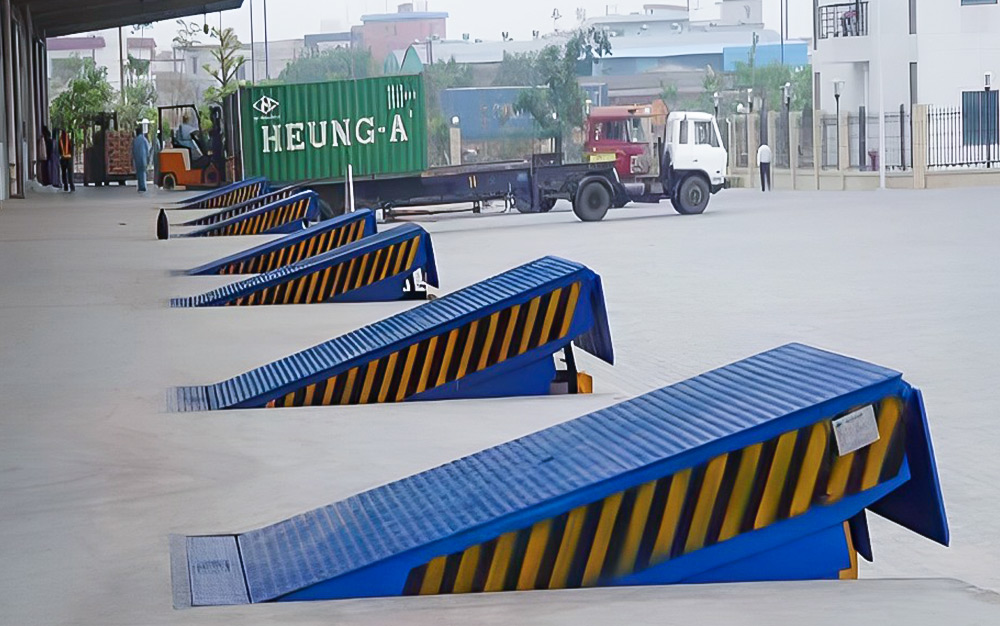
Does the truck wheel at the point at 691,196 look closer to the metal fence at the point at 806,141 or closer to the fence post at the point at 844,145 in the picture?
the fence post at the point at 844,145

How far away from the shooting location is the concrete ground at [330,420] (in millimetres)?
3445

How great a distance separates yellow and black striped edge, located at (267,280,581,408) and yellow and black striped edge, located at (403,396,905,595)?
10.3 feet

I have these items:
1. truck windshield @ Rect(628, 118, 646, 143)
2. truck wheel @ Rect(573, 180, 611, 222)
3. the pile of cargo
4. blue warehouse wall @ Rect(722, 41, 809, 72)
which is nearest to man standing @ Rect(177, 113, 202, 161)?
truck windshield @ Rect(628, 118, 646, 143)

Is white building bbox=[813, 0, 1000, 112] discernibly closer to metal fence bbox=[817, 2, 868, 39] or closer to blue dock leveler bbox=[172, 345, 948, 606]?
metal fence bbox=[817, 2, 868, 39]

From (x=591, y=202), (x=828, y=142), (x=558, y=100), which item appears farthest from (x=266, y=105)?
(x=558, y=100)

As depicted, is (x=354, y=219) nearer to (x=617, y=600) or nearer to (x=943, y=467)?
(x=943, y=467)

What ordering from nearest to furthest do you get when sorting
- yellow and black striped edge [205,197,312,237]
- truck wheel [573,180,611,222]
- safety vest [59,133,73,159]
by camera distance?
yellow and black striped edge [205,197,312,237] → truck wheel [573,180,611,222] → safety vest [59,133,73,159]

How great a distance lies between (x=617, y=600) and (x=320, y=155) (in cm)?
2804

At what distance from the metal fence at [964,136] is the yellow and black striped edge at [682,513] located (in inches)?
1570

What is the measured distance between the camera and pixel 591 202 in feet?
96.2

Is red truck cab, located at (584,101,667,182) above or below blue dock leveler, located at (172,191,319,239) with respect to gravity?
above

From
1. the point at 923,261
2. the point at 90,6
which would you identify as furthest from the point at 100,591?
the point at 90,6

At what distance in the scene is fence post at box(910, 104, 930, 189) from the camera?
4125cm

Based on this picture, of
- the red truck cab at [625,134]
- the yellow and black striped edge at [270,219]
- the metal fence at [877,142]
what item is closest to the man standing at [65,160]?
the red truck cab at [625,134]
